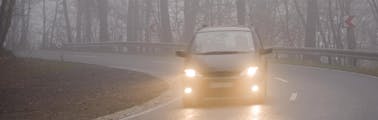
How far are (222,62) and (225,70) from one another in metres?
0.26

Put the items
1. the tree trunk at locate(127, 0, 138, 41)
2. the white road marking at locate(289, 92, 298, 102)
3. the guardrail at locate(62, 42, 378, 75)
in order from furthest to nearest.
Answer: the tree trunk at locate(127, 0, 138, 41) → the guardrail at locate(62, 42, 378, 75) → the white road marking at locate(289, 92, 298, 102)

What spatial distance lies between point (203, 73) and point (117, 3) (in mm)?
54835

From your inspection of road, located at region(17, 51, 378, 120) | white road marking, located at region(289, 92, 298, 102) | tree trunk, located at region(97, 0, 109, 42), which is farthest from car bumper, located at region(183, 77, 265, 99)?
tree trunk, located at region(97, 0, 109, 42)

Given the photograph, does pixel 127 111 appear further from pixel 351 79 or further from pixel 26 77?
pixel 26 77

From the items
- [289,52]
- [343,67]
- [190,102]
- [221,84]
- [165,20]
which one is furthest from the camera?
[165,20]

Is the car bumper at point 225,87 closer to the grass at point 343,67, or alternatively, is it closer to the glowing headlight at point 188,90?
the glowing headlight at point 188,90

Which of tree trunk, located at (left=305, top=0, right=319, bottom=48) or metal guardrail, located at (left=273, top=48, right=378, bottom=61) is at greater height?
tree trunk, located at (left=305, top=0, right=319, bottom=48)

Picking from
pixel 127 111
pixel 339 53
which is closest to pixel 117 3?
pixel 339 53

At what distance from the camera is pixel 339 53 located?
27.2 m

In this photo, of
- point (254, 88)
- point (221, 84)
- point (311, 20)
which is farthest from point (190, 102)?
point (311, 20)

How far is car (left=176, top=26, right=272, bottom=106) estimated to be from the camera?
1314cm

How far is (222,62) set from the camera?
1323cm

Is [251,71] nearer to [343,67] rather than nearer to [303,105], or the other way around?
[303,105]

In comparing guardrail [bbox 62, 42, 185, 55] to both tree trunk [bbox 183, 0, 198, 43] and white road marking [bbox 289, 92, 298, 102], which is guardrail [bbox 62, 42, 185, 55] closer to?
tree trunk [bbox 183, 0, 198, 43]
